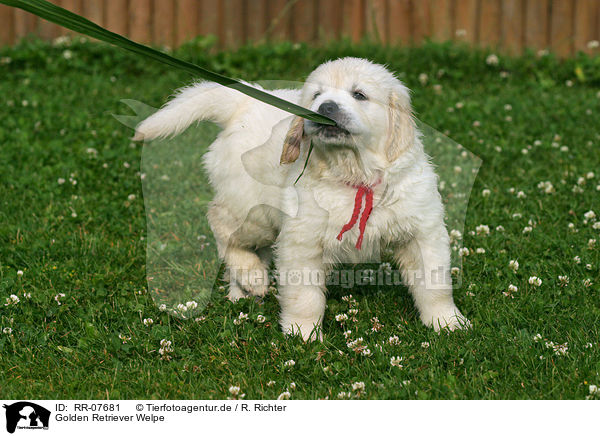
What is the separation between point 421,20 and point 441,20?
0.23m

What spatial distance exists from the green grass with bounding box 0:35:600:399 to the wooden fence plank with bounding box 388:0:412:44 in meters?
1.62

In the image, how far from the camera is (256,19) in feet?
28.0

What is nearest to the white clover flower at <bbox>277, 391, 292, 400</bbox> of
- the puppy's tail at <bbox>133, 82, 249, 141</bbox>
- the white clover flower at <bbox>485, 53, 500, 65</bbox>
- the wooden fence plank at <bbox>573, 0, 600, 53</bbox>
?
the puppy's tail at <bbox>133, 82, 249, 141</bbox>

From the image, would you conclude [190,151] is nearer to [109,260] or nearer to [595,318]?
[109,260]

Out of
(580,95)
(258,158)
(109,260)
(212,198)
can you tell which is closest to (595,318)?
(258,158)

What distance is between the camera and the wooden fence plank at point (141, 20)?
8.57m

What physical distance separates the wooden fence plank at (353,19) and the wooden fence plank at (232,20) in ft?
3.93

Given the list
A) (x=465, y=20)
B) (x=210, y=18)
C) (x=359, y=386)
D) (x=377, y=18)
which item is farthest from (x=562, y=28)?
(x=359, y=386)

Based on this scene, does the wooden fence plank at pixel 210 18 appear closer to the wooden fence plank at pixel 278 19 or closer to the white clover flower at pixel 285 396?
the wooden fence plank at pixel 278 19

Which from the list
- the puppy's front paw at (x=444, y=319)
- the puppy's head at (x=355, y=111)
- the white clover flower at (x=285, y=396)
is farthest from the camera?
the puppy's front paw at (x=444, y=319)

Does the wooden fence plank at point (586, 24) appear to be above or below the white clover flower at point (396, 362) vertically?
above
